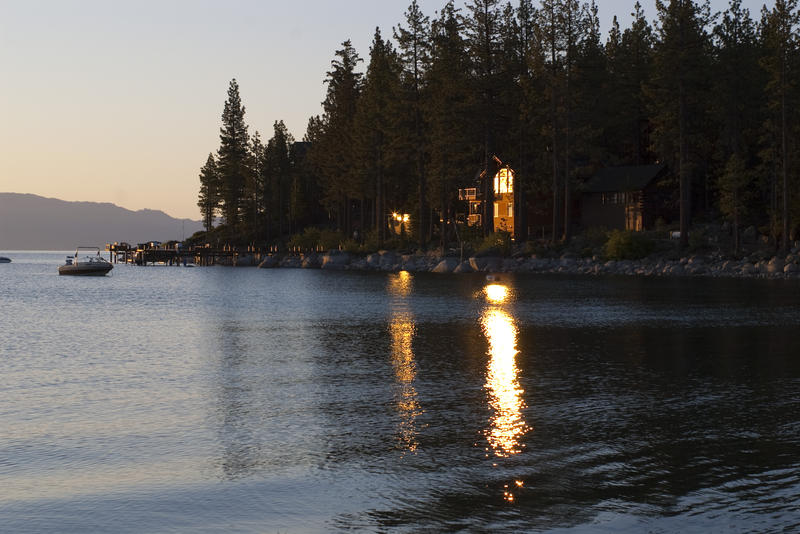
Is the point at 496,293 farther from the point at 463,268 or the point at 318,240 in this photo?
the point at 318,240

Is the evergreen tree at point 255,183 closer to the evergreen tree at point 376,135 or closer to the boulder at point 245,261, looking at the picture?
A: the boulder at point 245,261

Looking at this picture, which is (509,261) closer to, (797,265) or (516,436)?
(797,265)

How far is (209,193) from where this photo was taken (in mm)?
159500

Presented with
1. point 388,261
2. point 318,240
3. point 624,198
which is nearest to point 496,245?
point 624,198

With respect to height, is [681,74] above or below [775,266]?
above

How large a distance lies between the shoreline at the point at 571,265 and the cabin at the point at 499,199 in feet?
35.0

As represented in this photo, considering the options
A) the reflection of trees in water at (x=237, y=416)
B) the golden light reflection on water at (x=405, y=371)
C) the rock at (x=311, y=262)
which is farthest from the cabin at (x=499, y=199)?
the reflection of trees in water at (x=237, y=416)

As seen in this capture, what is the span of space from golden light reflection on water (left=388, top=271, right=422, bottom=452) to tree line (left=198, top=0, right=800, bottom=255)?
40.4 m

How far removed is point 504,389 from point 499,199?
84082 mm

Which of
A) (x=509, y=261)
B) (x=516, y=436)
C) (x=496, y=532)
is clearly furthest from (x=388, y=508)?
(x=509, y=261)

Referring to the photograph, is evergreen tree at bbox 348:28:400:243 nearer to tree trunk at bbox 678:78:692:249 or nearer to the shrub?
the shrub

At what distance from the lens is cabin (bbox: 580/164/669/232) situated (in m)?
86.3

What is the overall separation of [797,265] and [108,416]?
6123 cm

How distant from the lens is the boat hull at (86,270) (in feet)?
317
